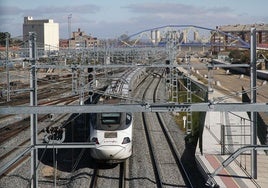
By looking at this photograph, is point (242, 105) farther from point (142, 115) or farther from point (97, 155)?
point (142, 115)

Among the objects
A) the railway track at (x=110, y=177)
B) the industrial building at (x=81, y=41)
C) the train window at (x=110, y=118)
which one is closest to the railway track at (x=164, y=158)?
the railway track at (x=110, y=177)

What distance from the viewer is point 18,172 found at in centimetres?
995

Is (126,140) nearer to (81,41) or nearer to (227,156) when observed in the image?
(227,156)

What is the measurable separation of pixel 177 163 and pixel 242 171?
65.6 inches

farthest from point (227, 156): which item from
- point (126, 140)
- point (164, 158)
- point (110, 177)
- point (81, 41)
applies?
point (81, 41)

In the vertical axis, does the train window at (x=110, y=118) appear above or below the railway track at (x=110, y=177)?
above

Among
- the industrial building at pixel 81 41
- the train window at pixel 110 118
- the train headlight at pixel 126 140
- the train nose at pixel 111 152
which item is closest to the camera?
the train nose at pixel 111 152

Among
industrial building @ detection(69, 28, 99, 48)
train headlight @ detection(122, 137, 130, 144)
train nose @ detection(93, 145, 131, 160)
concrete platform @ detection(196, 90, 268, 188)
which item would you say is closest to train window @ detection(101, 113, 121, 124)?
train headlight @ detection(122, 137, 130, 144)

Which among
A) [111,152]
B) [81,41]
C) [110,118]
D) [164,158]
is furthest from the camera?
[81,41]

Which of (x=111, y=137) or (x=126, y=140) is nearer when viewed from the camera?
(x=111, y=137)

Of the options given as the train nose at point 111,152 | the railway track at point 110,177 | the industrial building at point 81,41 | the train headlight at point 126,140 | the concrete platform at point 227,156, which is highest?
the industrial building at point 81,41

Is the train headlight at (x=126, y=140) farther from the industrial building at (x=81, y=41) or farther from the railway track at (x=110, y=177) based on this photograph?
the industrial building at (x=81, y=41)

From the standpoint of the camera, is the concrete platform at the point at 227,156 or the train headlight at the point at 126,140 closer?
the concrete platform at the point at 227,156

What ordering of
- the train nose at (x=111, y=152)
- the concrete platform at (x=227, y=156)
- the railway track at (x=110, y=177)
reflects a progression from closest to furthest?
1. the railway track at (x=110, y=177)
2. the concrete platform at (x=227, y=156)
3. the train nose at (x=111, y=152)
